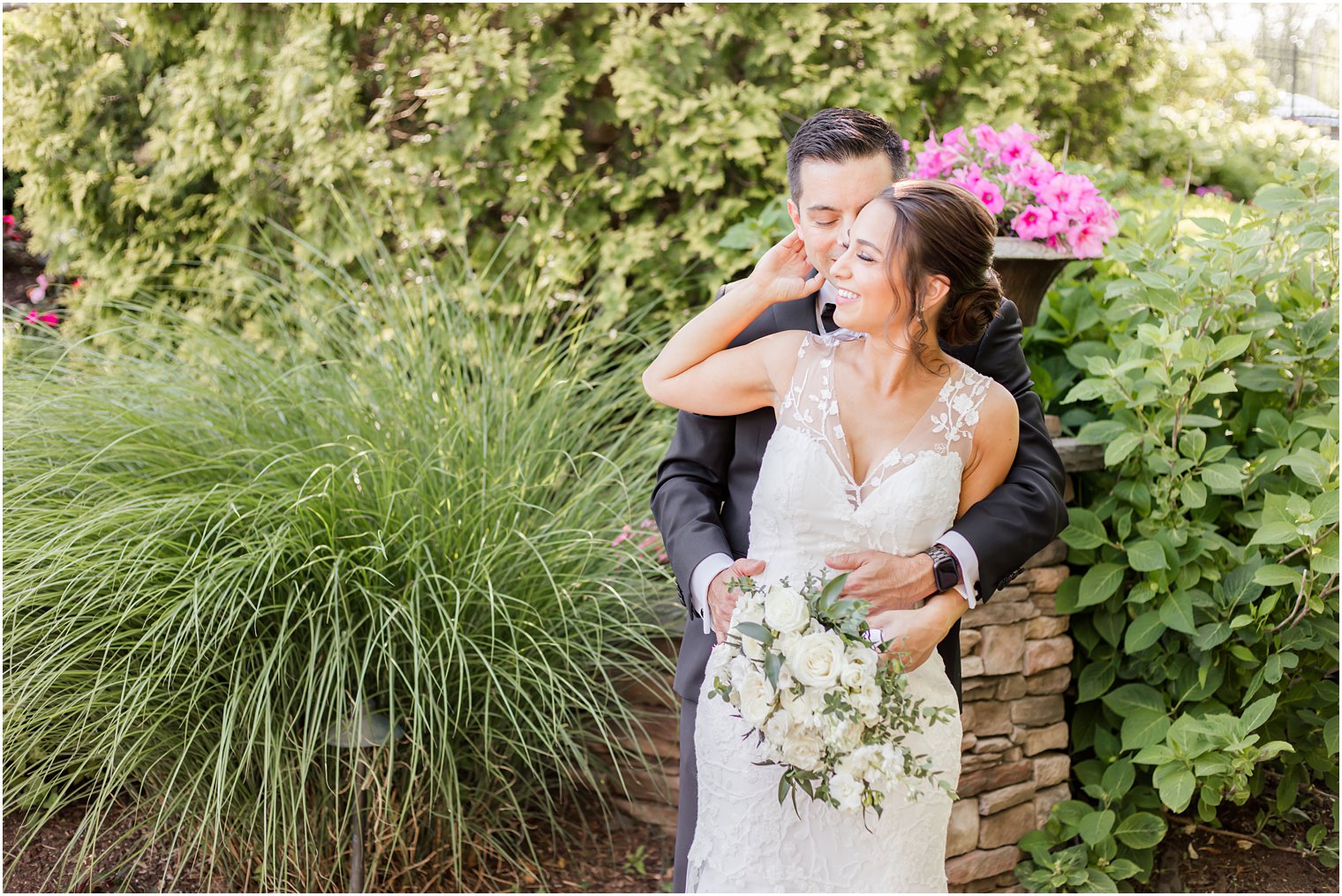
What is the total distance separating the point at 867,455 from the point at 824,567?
22 cm

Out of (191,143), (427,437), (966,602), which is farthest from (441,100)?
(966,602)

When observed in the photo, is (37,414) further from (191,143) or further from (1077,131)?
(1077,131)

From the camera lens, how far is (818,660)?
5.43 feet

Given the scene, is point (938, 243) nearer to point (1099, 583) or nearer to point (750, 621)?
point (750, 621)

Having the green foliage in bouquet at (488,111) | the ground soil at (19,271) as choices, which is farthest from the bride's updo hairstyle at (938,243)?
the ground soil at (19,271)

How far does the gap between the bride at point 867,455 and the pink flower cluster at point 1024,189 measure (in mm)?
1386

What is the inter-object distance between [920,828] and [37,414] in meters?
3.12

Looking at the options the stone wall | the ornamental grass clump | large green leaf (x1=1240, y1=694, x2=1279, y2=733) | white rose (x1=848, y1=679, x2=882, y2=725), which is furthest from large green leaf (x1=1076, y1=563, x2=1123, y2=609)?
white rose (x1=848, y1=679, x2=882, y2=725)

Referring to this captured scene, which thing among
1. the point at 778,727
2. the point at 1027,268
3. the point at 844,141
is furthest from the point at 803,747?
the point at 1027,268

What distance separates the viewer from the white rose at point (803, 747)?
1707 mm

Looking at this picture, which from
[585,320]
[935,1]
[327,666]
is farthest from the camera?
[585,320]

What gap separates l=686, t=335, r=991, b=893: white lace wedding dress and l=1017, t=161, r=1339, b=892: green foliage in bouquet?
1.35 m

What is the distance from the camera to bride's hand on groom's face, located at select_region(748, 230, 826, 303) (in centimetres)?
201

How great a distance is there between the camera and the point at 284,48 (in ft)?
16.8
